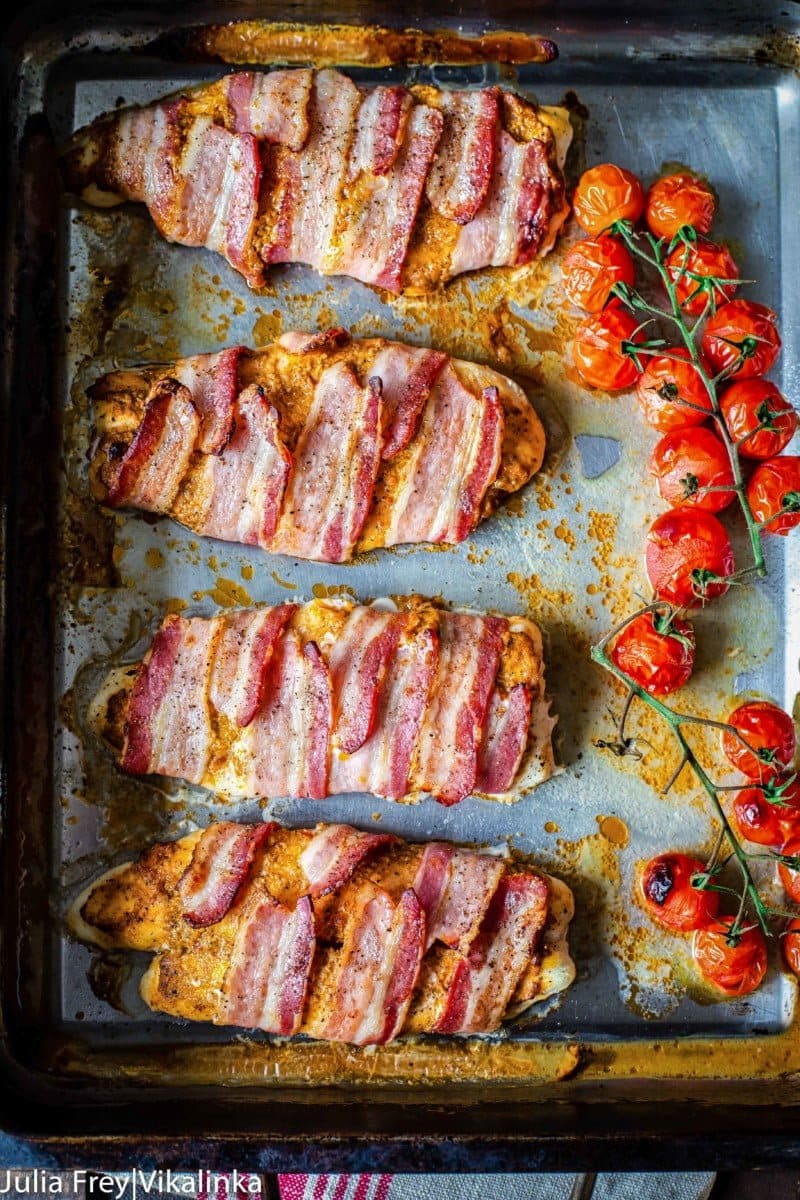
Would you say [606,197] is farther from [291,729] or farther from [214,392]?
[291,729]

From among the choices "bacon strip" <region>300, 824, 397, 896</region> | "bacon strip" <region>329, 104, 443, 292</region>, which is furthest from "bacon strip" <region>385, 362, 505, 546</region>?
"bacon strip" <region>300, 824, 397, 896</region>

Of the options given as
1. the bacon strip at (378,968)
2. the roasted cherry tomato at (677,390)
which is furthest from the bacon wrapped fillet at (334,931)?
the roasted cherry tomato at (677,390)

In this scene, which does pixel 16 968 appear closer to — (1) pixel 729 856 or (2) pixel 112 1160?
(2) pixel 112 1160

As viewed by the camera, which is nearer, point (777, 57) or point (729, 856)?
point (729, 856)

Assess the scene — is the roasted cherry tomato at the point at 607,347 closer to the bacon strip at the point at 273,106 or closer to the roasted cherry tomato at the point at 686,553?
the roasted cherry tomato at the point at 686,553

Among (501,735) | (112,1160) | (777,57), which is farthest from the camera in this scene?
(777,57)

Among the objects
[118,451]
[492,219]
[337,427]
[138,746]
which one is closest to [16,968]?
[138,746]

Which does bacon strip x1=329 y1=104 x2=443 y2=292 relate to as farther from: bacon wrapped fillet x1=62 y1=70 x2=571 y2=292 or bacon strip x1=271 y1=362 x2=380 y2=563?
bacon strip x1=271 y1=362 x2=380 y2=563
